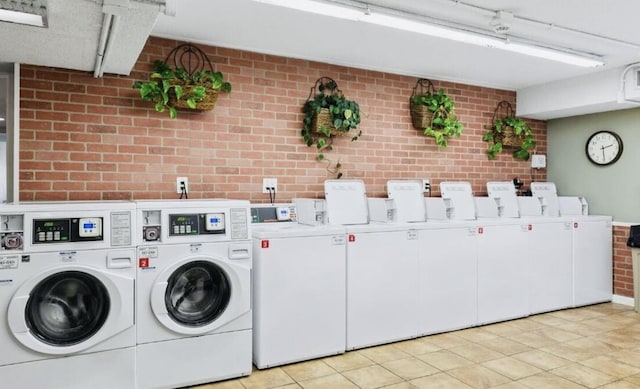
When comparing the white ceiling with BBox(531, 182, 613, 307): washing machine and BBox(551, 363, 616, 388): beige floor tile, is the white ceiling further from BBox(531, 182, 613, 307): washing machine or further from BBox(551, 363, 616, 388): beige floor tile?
BBox(551, 363, 616, 388): beige floor tile

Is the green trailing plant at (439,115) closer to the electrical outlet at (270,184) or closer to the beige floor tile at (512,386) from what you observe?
the electrical outlet at (270,184)

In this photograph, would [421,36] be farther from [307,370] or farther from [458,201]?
[307,370]

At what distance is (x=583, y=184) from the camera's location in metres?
6.00

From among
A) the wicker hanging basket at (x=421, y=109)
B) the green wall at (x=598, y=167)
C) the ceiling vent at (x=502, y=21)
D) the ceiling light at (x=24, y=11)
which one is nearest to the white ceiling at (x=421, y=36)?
the ceiling vent at (x=502, y=21)

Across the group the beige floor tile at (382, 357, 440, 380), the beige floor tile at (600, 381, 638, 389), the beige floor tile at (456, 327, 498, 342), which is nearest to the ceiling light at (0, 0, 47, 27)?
the beige floor tile at (382, 357, 440, 380)

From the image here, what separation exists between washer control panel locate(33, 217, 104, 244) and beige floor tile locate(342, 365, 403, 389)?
78.9 inches

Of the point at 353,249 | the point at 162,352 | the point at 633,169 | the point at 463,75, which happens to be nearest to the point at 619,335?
the point at 633,169

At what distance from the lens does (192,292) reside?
10.9 feet

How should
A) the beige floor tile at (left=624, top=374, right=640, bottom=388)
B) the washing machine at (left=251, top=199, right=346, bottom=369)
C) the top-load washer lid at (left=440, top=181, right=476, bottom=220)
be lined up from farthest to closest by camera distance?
1. the top-load washer lid at (left=440, top=181, right=476, bottom=220)
2. the washing machine at (left=251, top=199, right=346, bottom=369)
3. the beige floor tile at (left=624, top=374, right=640, bottom=388)

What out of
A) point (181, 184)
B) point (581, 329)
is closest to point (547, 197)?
point (581, 329)

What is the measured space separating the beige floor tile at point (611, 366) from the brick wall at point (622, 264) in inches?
84.5

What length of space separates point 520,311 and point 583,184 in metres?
2.19

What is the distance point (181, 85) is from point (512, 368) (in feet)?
Answer: 11.5

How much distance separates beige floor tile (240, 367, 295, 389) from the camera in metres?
3.27
